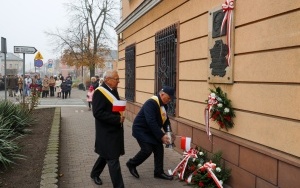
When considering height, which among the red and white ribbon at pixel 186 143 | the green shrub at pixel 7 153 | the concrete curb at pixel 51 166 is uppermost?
the red and white ribbon at pixel 186 143

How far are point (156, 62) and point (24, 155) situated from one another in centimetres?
428

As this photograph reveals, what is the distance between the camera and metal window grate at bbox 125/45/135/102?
12414mm

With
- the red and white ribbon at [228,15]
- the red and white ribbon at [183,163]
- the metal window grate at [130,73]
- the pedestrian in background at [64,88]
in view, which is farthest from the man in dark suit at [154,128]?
the pedestrian in background at [64,88]

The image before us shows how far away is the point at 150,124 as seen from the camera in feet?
17.7

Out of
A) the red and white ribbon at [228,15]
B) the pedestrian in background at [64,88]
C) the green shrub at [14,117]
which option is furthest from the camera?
the pedestrian in background at [64,88]

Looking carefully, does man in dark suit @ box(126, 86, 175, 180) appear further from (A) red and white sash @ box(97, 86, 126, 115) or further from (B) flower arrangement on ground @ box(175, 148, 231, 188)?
(A) red and white sash @ box(97, 86, 126, 115)

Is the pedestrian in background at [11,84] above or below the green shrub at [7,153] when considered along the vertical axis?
above

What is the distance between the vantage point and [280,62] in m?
4.27

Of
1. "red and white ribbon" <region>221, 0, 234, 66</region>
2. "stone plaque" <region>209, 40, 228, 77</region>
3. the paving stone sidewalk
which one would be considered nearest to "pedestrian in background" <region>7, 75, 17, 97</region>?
the paving stone sidewalk

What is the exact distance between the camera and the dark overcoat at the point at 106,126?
192 inches

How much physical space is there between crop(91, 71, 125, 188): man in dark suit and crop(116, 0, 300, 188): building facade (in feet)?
5.51

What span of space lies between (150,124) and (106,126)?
74 centimetres

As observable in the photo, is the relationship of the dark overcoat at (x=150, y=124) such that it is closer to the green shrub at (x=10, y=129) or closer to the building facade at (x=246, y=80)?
the building facade at (x=246, y=80)

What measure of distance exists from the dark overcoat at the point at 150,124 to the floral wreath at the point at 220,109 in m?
0.77
